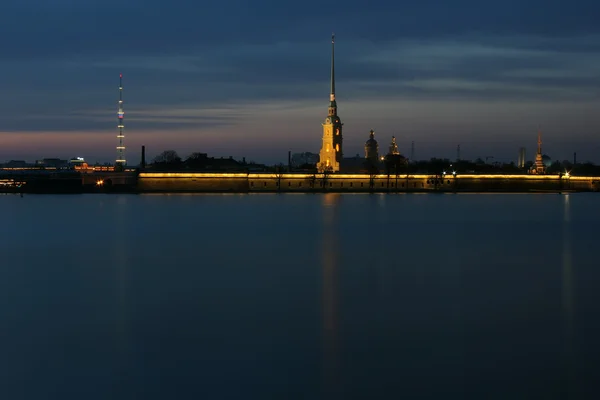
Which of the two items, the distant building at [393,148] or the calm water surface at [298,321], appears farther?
the distant building at [393,148]

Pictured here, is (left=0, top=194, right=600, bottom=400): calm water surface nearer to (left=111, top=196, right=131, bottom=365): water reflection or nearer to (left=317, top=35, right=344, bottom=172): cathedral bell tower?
(left=111, top=196, right=131, bottom=365): water reflection

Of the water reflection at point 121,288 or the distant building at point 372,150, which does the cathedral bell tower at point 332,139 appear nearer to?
the distant building at point 372,150

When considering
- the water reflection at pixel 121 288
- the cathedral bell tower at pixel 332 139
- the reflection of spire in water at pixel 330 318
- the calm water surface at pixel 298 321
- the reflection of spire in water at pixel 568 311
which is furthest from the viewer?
the cathedral bell tower at pixel 332 139

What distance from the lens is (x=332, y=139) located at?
13900 cm

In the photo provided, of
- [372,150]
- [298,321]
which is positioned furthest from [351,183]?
[298,321]

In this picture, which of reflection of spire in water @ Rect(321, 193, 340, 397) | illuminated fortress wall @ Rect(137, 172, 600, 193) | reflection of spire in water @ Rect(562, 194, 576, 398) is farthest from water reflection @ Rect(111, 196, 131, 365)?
illuminated fortress wall @ Rect(137, 172, 600, 193)

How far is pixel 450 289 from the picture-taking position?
77.1 ft

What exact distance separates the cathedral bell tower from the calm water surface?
99.8 m

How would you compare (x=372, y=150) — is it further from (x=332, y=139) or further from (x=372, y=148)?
(x=332, y=139)

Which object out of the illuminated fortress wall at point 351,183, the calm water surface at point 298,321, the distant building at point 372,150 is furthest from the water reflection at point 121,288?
the distant building at point 372,150

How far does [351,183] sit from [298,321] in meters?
115

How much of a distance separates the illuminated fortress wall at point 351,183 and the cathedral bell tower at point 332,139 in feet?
21.7

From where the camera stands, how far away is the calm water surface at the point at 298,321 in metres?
13.6

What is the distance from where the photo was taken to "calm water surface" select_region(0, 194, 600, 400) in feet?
44.7
